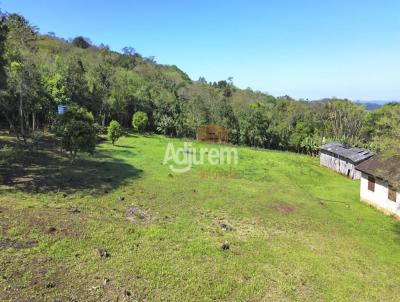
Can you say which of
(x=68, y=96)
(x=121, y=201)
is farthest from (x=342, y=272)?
(x=68, y=96)

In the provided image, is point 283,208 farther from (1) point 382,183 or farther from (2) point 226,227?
(1) point 382,183

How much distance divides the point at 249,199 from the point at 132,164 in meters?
9.99

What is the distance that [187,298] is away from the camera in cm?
745

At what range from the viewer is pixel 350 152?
2770cm

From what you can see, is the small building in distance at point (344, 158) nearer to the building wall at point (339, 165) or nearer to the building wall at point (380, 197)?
the building wall at point (339, 165)

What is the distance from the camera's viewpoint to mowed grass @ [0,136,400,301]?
7785mm

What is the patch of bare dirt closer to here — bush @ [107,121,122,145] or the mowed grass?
the mowed grass

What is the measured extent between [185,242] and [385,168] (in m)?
13.6

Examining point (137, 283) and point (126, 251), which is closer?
point (137, 283)

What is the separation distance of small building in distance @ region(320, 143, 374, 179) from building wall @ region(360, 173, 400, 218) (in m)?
7.59

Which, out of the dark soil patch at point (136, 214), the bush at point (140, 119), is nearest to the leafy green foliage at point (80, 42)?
the bush at point (140, 119)

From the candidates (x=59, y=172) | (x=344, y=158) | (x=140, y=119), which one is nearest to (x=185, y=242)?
(x=59, y=172)

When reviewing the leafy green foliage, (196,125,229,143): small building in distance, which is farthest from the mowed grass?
the leafy green foliage

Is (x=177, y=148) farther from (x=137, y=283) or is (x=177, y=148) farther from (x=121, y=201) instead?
(x=137, y=283)
